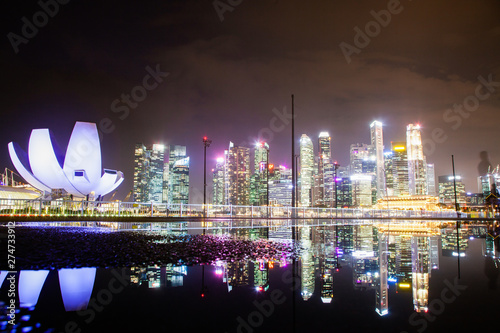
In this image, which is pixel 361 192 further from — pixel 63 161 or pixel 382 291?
pixel 382 291

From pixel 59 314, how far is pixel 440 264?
7.27 metres

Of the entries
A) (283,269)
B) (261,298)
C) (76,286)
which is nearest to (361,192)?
(283,269)

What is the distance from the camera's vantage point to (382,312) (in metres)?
3.62

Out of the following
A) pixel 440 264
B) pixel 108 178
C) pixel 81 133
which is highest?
pixel 81 133

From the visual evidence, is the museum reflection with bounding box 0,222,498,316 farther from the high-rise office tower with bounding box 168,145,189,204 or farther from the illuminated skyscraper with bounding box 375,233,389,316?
the high-rise office tower with bounding box 168,145,189,204

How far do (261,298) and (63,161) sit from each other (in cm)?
3403

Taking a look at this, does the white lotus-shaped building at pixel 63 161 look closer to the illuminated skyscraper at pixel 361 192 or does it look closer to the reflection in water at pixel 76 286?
the reflection in water at pixel 76 286

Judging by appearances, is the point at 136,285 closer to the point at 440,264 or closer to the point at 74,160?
the point at 440,264

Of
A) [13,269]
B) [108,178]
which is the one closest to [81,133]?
[108,178]

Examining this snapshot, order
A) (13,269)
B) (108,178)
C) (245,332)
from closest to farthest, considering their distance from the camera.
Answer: (245,332)
(13,269)
(108,178)

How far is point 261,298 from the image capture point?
161 inches

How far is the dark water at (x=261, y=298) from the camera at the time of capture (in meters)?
3.14

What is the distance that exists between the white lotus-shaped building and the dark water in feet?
100

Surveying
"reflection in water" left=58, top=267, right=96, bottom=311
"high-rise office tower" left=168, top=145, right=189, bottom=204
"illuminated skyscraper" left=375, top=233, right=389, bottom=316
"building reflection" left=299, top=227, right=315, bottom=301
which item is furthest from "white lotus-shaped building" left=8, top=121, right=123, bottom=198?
"high-rise office tower" left=168, top=145, right=189, bottom=204
